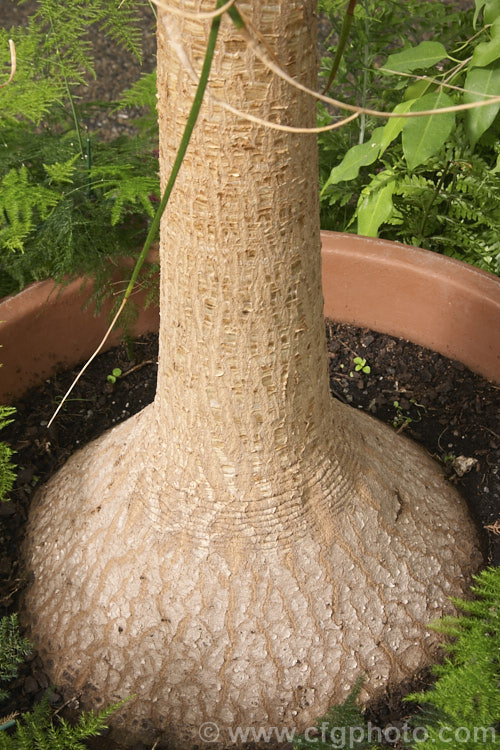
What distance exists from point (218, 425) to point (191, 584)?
0.31 meters

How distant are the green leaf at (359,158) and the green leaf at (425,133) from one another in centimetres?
22

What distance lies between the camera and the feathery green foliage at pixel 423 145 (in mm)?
1442

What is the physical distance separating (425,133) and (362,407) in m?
0.65

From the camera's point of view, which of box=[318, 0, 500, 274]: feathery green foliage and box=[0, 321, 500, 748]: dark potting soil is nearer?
box=[318, 0, 500, 274]: feathery green foliage

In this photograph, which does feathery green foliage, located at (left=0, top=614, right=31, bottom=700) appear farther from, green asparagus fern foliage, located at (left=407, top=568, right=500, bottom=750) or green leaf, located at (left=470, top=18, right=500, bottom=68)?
green leaf, located at (left=470, top=18, right=500, bottom=68)

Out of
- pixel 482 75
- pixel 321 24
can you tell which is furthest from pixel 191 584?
pixel 321 24

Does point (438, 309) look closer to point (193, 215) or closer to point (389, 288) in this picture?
point (389, 288)

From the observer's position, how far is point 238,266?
103 cm

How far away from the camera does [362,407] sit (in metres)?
1.80

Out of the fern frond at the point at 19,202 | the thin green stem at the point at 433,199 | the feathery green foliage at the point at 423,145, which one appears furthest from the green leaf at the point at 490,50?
the fern frond at the point at 19,202

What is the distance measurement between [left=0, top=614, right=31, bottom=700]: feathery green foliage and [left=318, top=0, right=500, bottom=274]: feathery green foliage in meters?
1.14

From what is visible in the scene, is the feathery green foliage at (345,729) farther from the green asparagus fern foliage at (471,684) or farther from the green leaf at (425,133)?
the green leaf at (425,133)

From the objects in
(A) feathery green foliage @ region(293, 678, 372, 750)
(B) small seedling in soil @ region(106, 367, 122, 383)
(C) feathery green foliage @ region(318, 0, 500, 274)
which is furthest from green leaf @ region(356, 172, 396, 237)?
(A) feathery green foliage @ region(293, 678, 372, 750)

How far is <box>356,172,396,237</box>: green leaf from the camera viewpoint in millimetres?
1809
